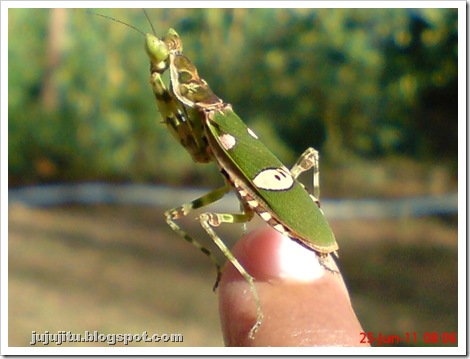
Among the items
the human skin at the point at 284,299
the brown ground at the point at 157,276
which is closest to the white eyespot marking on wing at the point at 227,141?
the human skin at the point at 284,299

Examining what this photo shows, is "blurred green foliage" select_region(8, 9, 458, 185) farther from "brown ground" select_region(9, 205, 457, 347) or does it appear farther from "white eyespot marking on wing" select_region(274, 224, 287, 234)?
"white eyespot marking on wing" select_region(274, 224, 287, 234)

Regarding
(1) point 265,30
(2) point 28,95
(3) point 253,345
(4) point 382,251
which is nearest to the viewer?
(3) point 253,345

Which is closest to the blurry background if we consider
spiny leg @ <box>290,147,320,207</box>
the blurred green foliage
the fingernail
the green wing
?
the blurred green foliage

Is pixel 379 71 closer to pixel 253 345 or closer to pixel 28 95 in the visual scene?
pixel 28 95

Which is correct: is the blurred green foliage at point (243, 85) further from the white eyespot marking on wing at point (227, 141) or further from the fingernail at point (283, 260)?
the white eyespot marking on wing at point (227, 141)

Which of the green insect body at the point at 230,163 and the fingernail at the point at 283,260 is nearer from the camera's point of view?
the green insect body at the point at 230,163

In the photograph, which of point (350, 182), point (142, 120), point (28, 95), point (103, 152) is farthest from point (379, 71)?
point (28, 95)
